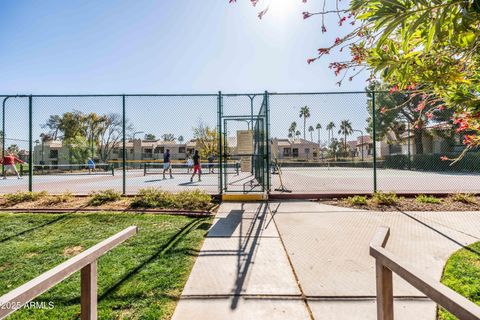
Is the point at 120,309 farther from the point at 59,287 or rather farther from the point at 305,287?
the point at 305,287

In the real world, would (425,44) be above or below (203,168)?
above

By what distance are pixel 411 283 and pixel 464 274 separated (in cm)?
254

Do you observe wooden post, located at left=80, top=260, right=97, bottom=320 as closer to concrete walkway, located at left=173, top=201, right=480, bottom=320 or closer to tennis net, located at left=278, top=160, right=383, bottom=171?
concrete walkway, located at left=173, top=201, right=480, bottom=320

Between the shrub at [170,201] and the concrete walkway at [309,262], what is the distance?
942 millimetres

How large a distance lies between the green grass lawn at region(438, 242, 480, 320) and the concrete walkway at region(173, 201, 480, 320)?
97 millimetres

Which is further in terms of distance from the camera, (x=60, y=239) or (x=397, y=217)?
(x=397, y=217)

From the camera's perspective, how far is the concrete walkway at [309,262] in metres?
2.25

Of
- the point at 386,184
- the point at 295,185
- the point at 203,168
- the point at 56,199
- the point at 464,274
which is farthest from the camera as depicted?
the point at 203,168

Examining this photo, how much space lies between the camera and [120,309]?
2.20 m

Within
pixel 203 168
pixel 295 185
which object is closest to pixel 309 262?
pixel 295 185

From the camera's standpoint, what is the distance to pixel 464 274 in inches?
107

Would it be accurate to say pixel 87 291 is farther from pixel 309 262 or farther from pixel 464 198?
pixel 464 198

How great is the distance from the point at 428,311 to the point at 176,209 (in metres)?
4.84

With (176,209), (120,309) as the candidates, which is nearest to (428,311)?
(120,309)
